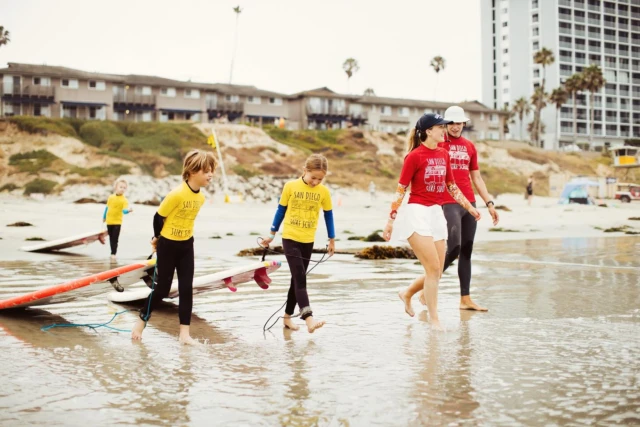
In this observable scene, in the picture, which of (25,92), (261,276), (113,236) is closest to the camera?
(261,276)

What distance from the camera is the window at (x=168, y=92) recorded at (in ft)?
261

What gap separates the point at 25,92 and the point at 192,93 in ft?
59.3

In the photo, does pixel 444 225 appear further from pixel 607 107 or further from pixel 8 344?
pixel 607 107

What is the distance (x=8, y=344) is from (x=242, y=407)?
2.81 metres

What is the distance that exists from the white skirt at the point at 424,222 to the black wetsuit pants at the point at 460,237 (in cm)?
58

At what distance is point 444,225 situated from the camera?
6.77 meters

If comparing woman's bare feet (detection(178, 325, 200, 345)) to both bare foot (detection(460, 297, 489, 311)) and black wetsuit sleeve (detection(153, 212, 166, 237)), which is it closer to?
black wetsuit sleeve (detection(153, 212, 166, 237))

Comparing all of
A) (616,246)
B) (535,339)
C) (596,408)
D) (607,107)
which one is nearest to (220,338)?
(535,339)

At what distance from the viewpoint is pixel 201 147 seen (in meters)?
63.4

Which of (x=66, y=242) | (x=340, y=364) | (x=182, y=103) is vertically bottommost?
(x=340, y=364)

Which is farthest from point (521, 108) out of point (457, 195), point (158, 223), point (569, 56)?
point (158, 223)

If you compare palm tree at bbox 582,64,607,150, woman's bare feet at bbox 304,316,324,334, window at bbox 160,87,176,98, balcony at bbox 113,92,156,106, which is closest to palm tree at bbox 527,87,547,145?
palm tree at bbox 582,64,607,150

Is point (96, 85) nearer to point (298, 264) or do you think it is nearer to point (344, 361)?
point (298, 264)

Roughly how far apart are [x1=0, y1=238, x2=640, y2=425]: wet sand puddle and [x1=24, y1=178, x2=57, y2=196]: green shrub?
133 ft
